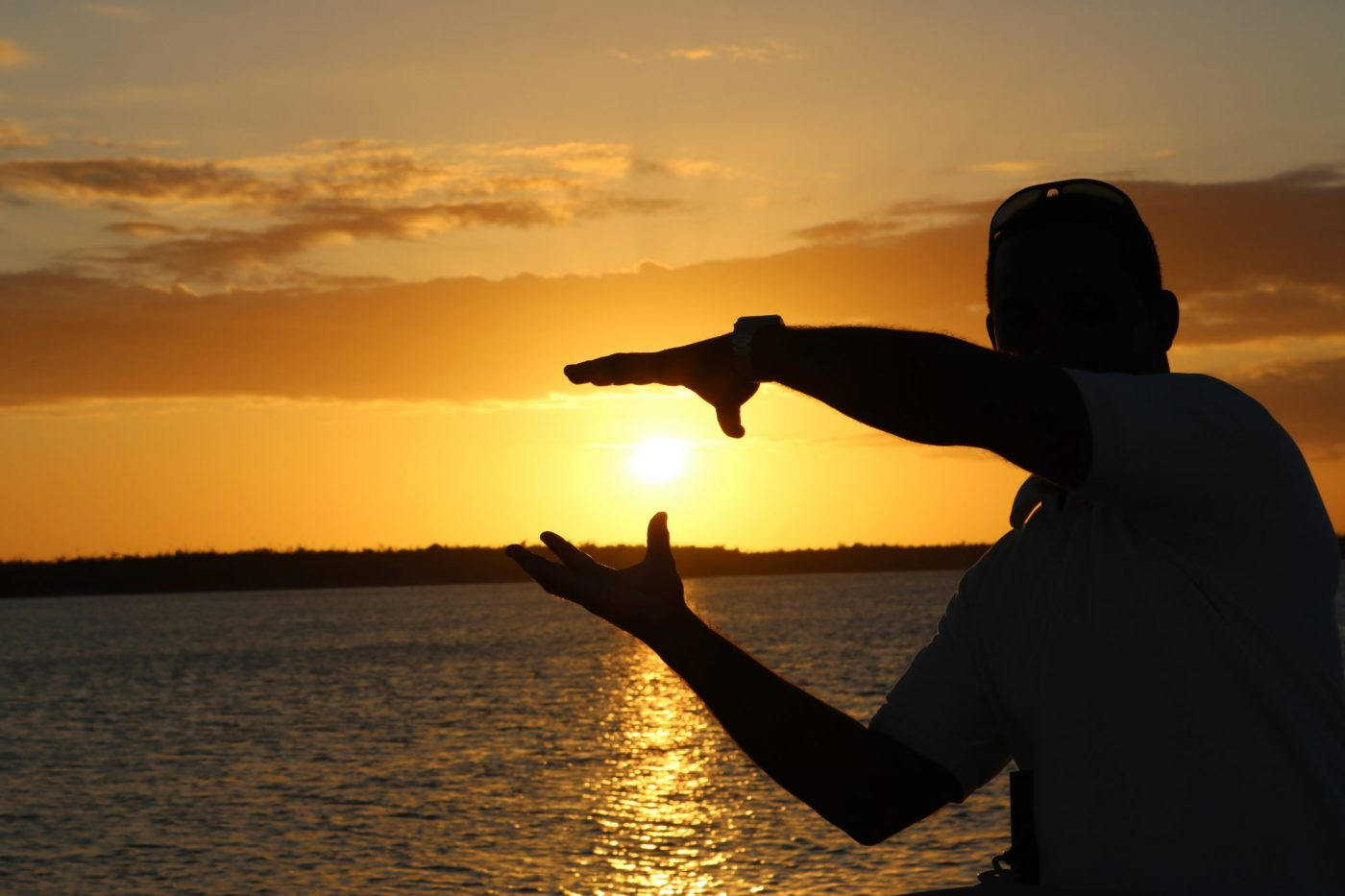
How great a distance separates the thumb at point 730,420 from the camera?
187 centimetres

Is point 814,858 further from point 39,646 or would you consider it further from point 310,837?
point 39,646

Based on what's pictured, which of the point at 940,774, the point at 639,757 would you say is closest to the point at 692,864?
the point at 639,757

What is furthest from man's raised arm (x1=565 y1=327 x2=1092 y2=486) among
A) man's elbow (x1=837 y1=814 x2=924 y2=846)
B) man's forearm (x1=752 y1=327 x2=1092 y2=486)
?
man's elbow (x1=837 y1=814 x2=924 y2=846)

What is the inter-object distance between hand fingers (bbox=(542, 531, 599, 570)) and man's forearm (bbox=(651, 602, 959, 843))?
7.6 inches

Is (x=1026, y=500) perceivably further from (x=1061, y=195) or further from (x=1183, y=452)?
(x=1183, y=452)

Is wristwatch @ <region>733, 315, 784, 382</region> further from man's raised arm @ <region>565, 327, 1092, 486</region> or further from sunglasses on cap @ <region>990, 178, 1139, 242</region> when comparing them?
sunglasses on cap @ <region>990, 178, 1139, 242</region>

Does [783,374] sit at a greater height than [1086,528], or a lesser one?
greater

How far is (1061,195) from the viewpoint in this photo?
2.31 m

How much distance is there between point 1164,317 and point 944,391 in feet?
2.95

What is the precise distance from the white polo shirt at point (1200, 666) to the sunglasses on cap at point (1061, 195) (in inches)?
21.1

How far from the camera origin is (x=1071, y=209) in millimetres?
2299

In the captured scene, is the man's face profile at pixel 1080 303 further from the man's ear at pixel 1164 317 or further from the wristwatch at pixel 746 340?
the wristwatch at pixel 746 340

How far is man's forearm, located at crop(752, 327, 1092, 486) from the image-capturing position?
5.53 ft

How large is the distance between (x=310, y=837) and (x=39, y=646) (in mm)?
142471
